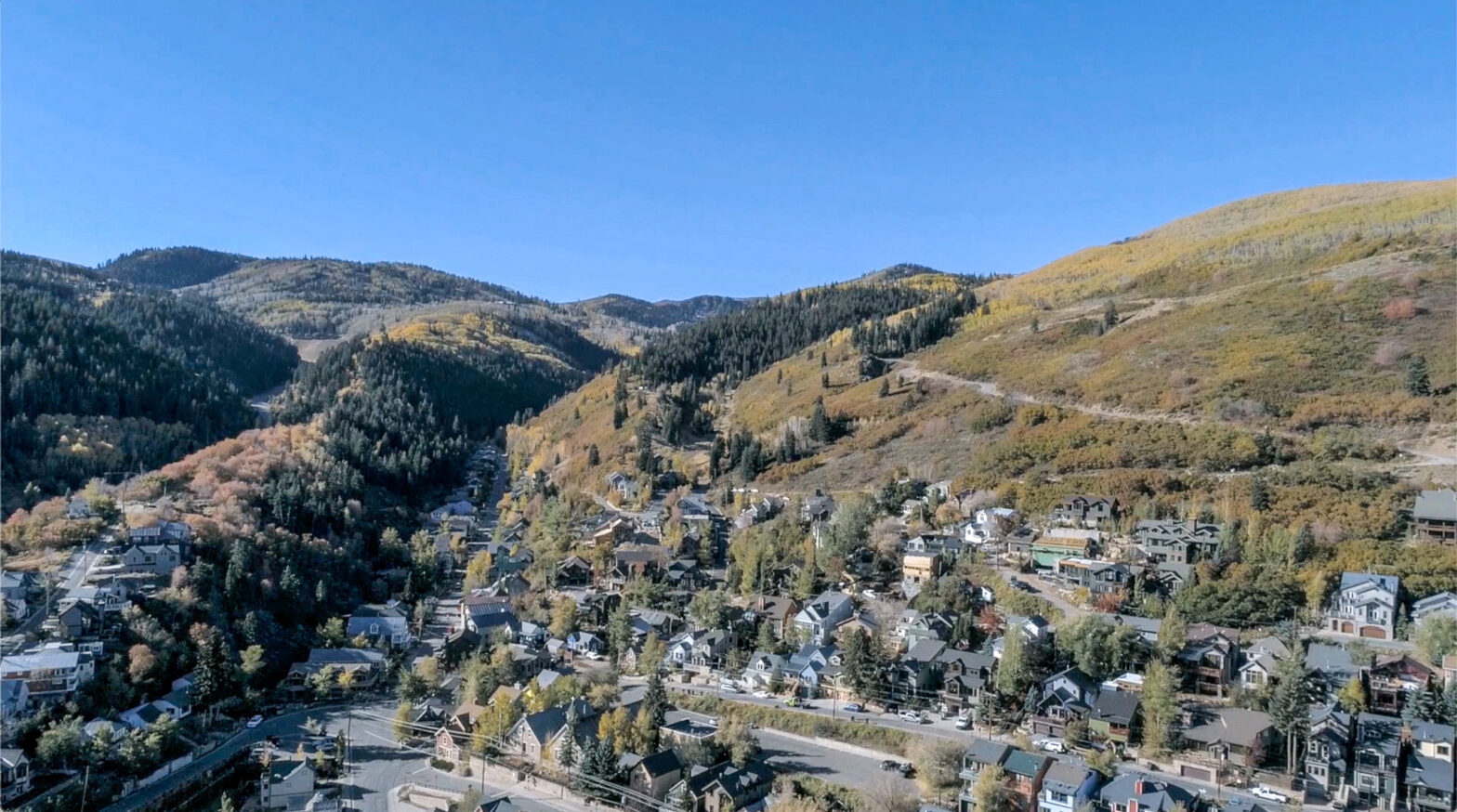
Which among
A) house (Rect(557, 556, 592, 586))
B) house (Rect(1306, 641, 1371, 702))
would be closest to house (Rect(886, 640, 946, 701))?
house (Rect(1306, 641, 1371, 702))

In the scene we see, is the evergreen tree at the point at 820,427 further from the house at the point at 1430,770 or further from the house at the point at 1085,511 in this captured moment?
the house at the point at 1430,770

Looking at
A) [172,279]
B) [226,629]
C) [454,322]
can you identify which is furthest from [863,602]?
[172,279]

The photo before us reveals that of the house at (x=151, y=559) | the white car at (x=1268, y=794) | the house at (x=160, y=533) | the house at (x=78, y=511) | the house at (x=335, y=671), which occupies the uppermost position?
the house at (x=78, y=511)

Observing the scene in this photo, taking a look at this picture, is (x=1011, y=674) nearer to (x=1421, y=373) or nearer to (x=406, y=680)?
(x=406, y=680)

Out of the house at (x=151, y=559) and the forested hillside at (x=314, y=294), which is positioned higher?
the forested hillside at (x=314, y=294)

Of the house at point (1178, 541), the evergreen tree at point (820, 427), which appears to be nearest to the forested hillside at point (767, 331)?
the evergreen tree at point (820, 427)

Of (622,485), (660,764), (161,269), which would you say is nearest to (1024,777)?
(660,764)
